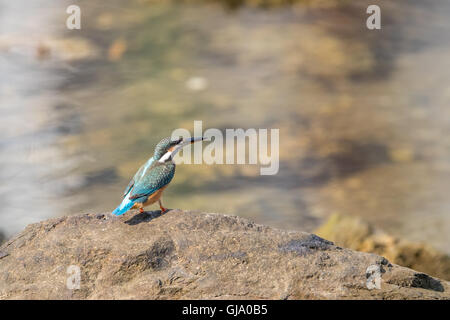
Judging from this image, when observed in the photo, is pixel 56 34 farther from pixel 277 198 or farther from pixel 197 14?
pixel 277 198

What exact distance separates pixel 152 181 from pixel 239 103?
491 centimetres

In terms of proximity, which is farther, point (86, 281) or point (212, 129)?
point (212, 129)

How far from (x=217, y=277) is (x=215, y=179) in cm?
389

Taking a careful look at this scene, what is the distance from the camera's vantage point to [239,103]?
8.22 metres

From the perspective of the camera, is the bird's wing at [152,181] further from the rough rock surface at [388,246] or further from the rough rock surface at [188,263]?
the rough rock surface at [388,246]

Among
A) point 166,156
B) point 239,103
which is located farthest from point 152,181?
point 239,103

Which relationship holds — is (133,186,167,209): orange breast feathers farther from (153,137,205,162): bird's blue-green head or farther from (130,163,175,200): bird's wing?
(153,137,205,162): bird's blue-green head

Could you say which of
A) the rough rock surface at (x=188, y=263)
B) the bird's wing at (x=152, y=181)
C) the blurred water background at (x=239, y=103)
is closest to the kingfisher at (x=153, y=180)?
the bird's wing at (x=152, y=181)

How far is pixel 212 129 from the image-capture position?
743 cm

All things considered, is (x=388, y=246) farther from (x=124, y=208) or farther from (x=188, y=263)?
(x=124, y=208)

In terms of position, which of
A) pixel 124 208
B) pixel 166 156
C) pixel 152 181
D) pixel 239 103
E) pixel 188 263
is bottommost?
pixel 188 263

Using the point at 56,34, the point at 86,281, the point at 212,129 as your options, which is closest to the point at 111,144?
the point at 212,129

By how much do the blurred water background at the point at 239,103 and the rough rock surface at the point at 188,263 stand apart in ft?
6.12

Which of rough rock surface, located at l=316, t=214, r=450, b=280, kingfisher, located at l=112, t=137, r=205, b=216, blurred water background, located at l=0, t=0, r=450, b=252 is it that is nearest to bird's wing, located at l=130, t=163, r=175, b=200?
kingfisher, located at l=112, t=137, r=205, b=216
